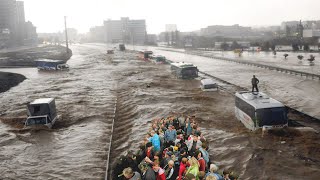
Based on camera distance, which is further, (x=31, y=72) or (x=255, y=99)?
(x=31, y=72)

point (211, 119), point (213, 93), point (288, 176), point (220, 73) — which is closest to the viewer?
point (288, 176)

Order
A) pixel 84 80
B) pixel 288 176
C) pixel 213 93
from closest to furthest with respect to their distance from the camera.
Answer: pixel 288 176, pixel 213 93, pixel 84 80

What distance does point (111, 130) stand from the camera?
29906 mm

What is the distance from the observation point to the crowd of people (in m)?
13.6

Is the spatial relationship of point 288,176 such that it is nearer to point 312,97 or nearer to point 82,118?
point 82,118

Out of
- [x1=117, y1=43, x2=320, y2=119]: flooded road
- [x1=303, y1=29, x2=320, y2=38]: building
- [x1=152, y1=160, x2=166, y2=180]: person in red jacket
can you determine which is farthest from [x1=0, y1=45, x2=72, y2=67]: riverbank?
[x1=303, y1=29, x2=320, y2=38]: building

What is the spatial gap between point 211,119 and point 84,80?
38.0 metres

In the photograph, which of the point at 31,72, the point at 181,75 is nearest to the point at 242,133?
the point at 181,75

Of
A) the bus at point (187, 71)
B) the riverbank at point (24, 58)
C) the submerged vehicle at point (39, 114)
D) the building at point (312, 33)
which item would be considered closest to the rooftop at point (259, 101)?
the submerged vehicle at point (39, 114)

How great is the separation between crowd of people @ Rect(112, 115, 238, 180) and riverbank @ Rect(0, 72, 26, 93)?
144 ft

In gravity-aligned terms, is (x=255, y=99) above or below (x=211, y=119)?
above

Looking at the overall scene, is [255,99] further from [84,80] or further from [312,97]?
[84,80]

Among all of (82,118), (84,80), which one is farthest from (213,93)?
(84,80)

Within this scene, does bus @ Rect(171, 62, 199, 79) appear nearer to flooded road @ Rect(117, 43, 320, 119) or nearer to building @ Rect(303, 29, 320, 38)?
flooded road @ Rect(117, 43, 320, 119)
